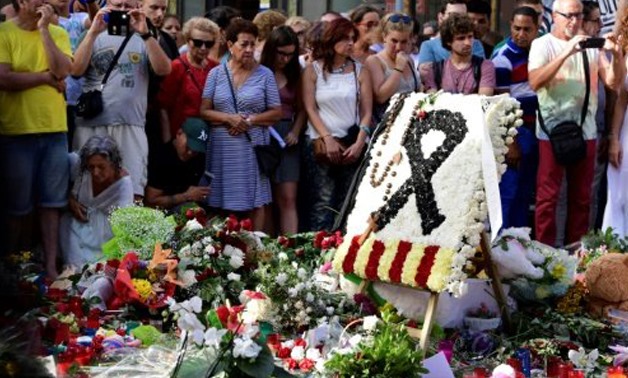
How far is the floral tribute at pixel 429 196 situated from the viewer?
6797 mm

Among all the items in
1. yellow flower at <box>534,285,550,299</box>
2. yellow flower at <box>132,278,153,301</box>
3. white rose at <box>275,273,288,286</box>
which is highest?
white rose at <box>275,273,288,286</box>

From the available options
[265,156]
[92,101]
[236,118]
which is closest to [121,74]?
[92,101]

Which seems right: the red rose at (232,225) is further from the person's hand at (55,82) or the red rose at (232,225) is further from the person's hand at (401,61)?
the person's hand at (401,61)

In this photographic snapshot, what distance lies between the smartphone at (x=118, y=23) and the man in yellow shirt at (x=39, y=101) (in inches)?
14.9

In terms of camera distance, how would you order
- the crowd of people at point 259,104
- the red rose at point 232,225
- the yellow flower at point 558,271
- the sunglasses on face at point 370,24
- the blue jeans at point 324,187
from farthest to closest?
the sunglasses on face at point 370,24
the blue jeans at point 324,187
the crowd of people at point 259,104
the red rose at point 232,225
the yellow flower at point 558,271

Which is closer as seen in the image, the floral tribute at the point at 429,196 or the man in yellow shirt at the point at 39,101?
the floral tribute at the point at 429,196

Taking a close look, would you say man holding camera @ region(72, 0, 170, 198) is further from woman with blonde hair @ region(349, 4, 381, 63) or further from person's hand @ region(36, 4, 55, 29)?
woman with blonde hair @ region(349, 4, 381, 63)

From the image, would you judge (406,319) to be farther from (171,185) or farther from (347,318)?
(171,185)

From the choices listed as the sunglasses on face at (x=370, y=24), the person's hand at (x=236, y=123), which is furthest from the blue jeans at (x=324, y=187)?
the sunglasses on face at (x=370, y=24)

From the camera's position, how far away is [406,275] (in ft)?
22.5

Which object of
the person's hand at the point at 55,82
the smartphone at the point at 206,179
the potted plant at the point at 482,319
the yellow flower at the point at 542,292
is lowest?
the potted plant at the point at 482,319

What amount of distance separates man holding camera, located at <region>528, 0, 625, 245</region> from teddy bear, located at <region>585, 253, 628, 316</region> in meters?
2.81

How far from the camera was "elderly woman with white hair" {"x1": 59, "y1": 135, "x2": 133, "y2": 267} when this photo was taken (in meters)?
9.04

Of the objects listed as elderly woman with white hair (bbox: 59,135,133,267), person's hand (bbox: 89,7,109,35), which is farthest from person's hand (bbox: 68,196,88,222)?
person's hand (bbox: 89,7,109,35)
